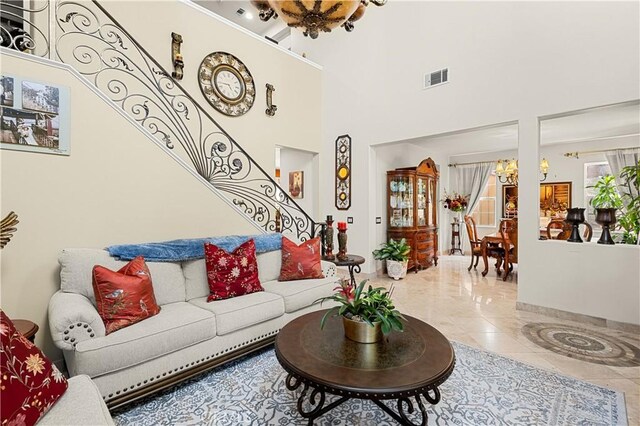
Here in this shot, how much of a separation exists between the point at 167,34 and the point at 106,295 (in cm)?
398

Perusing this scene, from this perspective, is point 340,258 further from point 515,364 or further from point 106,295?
point 106,295

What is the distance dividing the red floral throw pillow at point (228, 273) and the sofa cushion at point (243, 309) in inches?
2.8

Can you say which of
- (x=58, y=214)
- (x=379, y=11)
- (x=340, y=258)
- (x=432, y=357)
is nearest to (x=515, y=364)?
(x=432, y=357)

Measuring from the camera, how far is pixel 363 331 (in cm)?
188

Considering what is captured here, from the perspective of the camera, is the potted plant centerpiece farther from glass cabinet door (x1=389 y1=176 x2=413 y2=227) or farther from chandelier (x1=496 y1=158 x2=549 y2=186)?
glass cabinet door (x1=389 y1=176 x2=413 y2=227)

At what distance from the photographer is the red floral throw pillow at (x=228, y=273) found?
278cm

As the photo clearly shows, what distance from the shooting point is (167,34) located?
14.5ft

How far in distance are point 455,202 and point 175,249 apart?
24.2 feet

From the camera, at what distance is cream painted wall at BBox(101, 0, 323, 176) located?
14.0 ft

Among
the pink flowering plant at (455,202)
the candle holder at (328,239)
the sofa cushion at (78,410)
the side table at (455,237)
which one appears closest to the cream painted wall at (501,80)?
the candle holder at (328,239)

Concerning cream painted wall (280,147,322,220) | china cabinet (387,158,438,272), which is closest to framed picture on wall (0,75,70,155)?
cream painted wall (280,147,322,220)

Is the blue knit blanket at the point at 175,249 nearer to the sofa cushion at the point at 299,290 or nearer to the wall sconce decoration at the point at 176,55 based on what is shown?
the sofa cushion at the point at 299,290

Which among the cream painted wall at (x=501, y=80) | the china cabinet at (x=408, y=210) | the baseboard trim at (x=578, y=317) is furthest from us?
the china cabinet at (x=408, y=210)

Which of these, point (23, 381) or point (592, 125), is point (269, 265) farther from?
point (592, 125)
